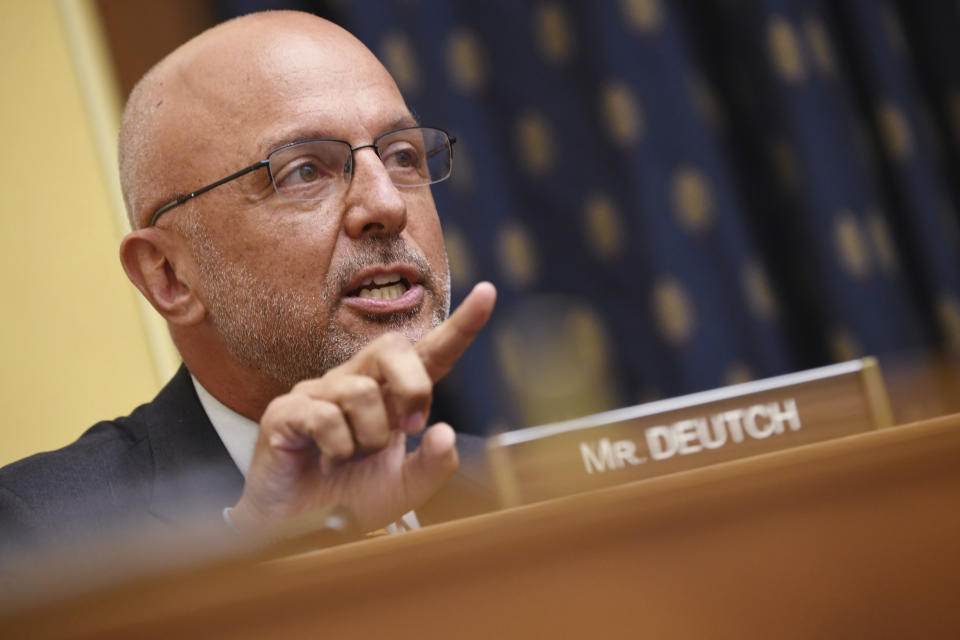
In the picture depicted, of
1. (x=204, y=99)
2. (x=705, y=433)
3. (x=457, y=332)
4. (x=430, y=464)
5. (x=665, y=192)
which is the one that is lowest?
(x=705, y=433)

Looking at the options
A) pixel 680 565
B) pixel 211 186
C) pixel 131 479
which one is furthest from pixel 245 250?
pixel 680 565

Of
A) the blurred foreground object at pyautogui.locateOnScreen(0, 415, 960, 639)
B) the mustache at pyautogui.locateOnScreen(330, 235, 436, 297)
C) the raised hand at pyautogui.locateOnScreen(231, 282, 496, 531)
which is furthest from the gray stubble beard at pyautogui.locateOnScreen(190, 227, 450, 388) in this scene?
the blurred foreground object at pyautogui.locateOnScreen(0, 415, 960, 639)

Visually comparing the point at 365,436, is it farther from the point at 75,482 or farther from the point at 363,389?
the point at 75,482

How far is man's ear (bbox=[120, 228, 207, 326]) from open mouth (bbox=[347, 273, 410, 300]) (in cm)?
21

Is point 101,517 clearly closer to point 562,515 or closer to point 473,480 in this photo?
point 473,480

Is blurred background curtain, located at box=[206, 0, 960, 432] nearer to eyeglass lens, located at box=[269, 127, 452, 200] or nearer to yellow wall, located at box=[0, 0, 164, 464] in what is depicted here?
yellow wall, located at box=[0, 0, 164, 464]

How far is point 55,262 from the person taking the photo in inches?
57.1

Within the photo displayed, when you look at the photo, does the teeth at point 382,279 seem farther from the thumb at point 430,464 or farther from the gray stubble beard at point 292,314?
the thumb at point 430,464

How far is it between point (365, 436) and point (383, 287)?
33 centimetres

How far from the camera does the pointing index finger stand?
709mm

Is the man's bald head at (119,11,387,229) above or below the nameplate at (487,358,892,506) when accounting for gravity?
above

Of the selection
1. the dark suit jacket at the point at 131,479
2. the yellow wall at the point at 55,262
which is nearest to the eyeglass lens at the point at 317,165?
the dark suit jacket at the point at 131,479

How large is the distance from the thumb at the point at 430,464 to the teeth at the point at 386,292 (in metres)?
0.26

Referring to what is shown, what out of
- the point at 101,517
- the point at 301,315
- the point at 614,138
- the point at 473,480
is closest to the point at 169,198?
the point at 301,315
